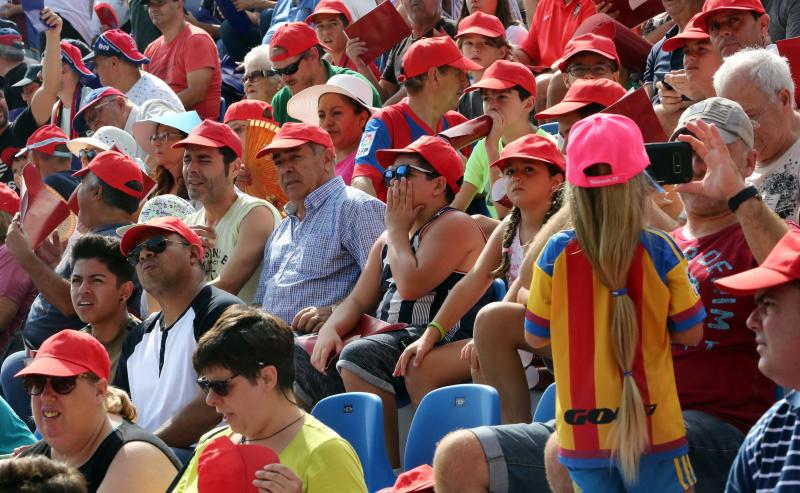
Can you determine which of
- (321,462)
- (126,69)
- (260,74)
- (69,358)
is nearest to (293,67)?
(260,74)

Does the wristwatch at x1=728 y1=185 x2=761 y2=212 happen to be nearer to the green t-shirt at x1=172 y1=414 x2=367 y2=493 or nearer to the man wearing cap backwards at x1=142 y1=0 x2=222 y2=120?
the green t-shirt at x1=172 y1=414 x2=367 y2=493

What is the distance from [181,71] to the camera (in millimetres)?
10406

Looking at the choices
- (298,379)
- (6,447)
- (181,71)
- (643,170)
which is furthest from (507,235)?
(181,71)

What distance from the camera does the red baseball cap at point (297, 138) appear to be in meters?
6.40

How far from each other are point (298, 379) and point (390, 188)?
3.15 feet

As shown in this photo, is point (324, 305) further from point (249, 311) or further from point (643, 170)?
point (643, 170)

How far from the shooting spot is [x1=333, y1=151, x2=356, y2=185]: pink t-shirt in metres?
7.72

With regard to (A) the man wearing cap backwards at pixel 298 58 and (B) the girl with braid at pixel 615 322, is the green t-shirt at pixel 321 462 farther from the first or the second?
(A) the man wearing cap backwards at pixel 298 58

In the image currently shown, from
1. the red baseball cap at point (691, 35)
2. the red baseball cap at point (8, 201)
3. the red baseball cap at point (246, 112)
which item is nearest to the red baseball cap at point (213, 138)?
the red baseball cap at point (246, 112)

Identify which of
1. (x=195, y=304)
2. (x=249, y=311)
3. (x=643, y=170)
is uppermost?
→ (x=643, y=170)

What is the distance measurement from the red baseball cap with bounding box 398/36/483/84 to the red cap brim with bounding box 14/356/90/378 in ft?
11.5

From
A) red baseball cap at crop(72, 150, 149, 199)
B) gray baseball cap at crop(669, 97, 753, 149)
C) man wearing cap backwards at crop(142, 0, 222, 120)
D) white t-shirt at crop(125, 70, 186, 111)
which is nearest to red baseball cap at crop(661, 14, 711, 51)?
gray baseball cap at crop(669, 97, 753, 149)

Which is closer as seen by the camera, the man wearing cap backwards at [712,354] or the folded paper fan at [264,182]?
the man wearing cap backwards at [712,354]

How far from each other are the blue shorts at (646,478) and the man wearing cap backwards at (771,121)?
1.57 metres
